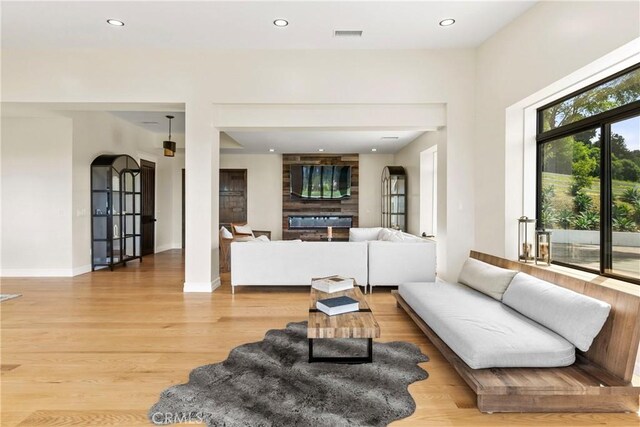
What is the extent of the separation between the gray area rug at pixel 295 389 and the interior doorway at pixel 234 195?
691cm

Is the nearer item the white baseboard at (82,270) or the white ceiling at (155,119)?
the white baseboard at (82,270)

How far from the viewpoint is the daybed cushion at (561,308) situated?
2031 millimetres

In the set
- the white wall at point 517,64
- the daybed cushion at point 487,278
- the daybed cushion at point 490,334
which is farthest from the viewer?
the daybed cushion at point 487,278

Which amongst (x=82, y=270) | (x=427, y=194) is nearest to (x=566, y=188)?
(x=427, y=194)

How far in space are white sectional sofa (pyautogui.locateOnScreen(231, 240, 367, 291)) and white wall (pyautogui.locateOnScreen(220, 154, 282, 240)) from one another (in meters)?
4.91

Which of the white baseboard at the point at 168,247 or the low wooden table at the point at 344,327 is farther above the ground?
the low wooden table at the point at 344,327

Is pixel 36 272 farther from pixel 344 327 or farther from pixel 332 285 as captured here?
pixel 344 327

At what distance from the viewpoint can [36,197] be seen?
5.57 m

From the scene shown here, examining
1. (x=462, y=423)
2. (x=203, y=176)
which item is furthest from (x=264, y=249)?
(x=462, y=423)

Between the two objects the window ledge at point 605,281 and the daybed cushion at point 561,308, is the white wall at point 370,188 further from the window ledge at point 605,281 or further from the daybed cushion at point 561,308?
the daybed cushion at point 561,308

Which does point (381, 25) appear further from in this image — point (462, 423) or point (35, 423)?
point (35, 423)

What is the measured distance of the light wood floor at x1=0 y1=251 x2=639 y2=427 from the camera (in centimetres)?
190

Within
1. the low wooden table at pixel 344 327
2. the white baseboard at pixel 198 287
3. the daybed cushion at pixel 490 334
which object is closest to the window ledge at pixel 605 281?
the daybed cushion at pixel 490 334

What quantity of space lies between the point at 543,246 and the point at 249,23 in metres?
3.93
